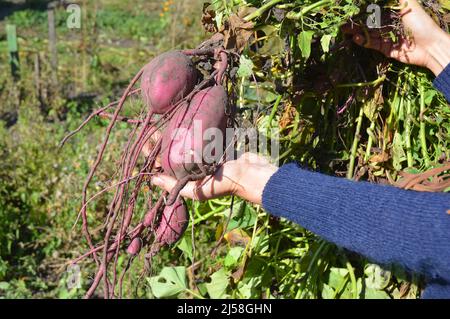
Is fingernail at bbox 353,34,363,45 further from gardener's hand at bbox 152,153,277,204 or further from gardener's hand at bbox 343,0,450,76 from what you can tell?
gardener's hand at bbox 152,153,277,204

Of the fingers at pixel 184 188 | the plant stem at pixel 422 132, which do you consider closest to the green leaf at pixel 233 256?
the fingers at pixel 184 188

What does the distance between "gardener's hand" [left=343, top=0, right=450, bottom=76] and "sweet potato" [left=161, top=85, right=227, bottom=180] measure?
11.5 inches

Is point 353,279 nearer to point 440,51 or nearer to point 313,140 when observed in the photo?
point 313,140

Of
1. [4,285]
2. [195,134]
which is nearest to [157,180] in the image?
[195,134]

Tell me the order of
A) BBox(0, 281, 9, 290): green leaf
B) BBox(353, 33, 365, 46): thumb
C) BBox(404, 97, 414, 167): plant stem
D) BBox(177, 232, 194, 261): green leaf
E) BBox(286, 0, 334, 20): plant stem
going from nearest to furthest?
BBox(286, 0, 334, 20): plant stem
BBox(353, 33, 365, 46): thumb
BBox(404, 97, 414, 167): plant stem
BBox(177, 232, 194, 261): green leaf
BBox(0, 281, 9, 290): green leaf

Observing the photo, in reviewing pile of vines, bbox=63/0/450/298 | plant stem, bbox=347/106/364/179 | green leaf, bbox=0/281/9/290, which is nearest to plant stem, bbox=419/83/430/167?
pile of vines, bbox=63/0/450/298

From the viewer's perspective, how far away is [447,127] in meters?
1.22

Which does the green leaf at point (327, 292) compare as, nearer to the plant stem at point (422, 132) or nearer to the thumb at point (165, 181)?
the plant stem at point (422, 132)

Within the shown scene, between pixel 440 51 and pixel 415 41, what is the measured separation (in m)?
0.05

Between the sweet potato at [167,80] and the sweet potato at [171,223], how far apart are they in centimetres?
19

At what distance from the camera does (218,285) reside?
155cm

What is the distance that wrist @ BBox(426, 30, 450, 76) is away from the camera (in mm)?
1139
